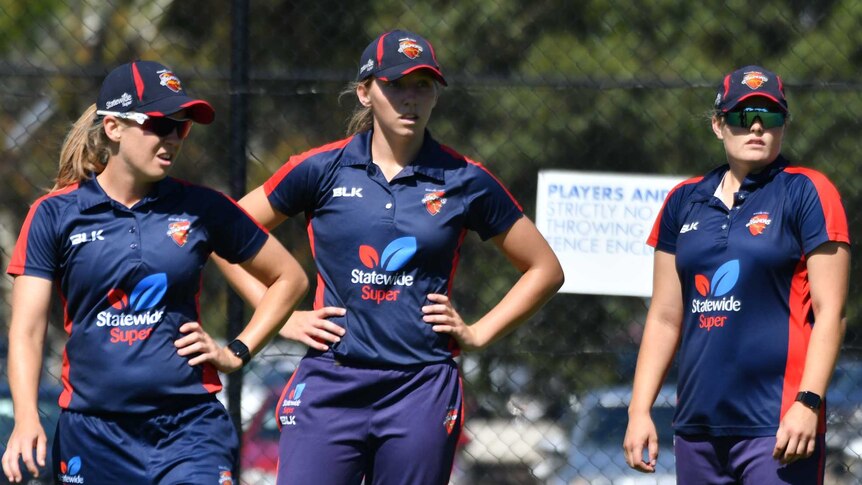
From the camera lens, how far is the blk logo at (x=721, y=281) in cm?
371

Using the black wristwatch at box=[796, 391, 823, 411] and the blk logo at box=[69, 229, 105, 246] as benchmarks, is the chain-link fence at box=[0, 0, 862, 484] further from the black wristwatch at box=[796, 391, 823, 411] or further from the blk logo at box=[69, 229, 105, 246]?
the black wristwatch at box=[796, 391, 823, 411]

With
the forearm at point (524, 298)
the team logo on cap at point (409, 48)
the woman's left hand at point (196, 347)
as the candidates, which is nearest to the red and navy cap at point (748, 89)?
the forearm at point (524, 298)

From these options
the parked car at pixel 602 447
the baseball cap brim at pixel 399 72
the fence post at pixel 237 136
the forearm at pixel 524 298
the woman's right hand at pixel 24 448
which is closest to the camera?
the woman's right hand at pixel 24 448

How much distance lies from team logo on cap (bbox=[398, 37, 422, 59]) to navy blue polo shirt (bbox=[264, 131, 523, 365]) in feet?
0.94

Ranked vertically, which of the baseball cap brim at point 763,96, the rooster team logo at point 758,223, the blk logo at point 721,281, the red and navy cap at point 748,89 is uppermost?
the red and navy cap at point 748,89

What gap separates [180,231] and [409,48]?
904 millimetres

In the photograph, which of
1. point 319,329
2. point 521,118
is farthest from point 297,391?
point 521,118

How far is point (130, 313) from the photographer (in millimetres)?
3521

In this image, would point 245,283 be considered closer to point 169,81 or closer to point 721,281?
point 169,81

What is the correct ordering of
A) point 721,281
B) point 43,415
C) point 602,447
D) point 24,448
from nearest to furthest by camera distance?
point 24,448
point 721,281
point 43,415
point 602,447

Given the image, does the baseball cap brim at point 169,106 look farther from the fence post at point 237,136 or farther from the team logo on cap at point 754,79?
the fence post at point 237,136

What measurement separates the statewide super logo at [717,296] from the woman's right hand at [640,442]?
1.20 ft

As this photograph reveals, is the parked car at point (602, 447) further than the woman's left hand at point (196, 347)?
Yes

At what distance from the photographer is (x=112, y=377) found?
3494mm
